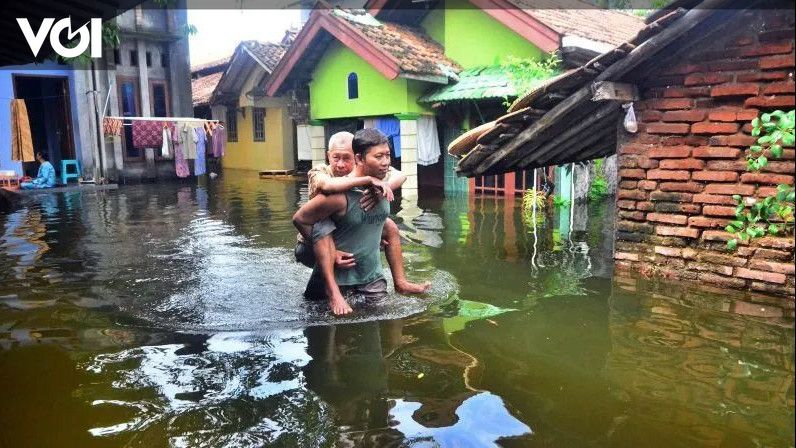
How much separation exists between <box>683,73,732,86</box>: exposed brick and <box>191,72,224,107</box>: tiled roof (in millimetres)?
23173

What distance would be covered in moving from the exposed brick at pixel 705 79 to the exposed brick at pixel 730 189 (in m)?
0.94

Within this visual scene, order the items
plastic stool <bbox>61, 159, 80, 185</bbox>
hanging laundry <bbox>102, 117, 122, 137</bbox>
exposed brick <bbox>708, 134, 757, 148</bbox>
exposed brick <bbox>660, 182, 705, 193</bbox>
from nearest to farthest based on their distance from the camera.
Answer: exposed brick <bbox>708, 134, 757, 148</bbox>, exposed brick <bbox>660, 182, 705, 193</bbox>, plastic stool <bbox>61, 159, 80, 185</bbox>, hanging laundry <bbox>102, 117, 122, 137</bbox>

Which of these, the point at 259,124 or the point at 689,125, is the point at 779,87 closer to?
the point at 689,125

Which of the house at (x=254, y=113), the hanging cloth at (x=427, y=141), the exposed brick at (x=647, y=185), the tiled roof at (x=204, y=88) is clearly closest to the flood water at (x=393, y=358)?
the exposed brick at (x=647, y=185)

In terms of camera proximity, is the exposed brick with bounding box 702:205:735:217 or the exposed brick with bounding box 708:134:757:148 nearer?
the exposed brick with bounding box 708:134:757:148

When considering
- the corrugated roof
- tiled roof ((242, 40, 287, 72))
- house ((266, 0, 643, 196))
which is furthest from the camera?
tiled roof ((242, 40, 287, 72))

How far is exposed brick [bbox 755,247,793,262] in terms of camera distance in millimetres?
5445

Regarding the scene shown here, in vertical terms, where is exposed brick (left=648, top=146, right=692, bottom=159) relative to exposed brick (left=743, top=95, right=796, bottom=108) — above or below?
below

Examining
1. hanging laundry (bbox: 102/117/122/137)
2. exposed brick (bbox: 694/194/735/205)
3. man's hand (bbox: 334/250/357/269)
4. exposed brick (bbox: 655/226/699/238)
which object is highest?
hanging laundry (bbox: 102/117/122/137)

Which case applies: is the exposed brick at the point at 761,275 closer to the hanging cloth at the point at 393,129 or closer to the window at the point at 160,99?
the hanging cloth at the point at 393,129

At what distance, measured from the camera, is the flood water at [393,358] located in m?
3.53

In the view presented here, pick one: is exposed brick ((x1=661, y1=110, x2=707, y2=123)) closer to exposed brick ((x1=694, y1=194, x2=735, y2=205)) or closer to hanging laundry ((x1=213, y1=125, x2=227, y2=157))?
exposed brick ((x1=694, y1=194, x2=735, y2=205))

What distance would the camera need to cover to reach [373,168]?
5500 mm

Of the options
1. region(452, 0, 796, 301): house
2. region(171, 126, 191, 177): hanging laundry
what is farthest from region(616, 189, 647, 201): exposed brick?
region(171, 126, 191, 177): hanging laundry
